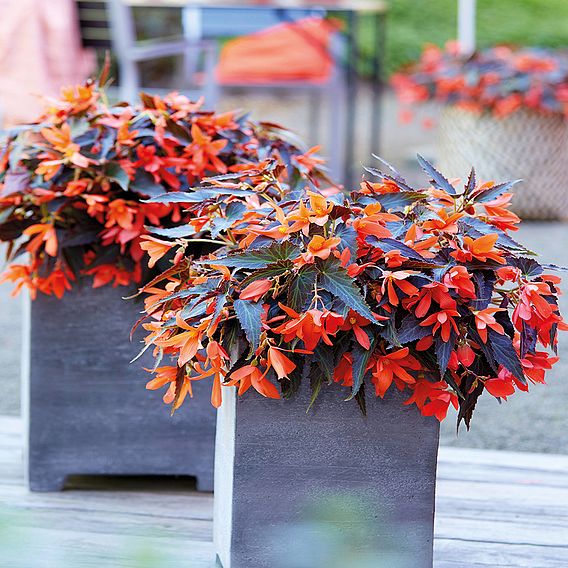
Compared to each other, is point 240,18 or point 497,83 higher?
point 240,18

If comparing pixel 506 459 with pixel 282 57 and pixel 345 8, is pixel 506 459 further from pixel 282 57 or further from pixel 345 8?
pixel 282 57

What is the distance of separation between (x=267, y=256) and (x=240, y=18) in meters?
4.23

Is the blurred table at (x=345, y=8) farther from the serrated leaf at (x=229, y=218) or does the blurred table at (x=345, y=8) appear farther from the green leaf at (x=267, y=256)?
the green leaf at (x=267, y=256)

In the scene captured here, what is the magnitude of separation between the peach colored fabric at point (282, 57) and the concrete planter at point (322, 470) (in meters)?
4.09

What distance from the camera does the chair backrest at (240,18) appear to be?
5219mm

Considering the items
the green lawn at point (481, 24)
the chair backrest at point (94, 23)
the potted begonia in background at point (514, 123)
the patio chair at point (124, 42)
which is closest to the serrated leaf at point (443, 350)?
the patio chair at point (124, 42)

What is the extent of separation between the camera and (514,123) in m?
5.12

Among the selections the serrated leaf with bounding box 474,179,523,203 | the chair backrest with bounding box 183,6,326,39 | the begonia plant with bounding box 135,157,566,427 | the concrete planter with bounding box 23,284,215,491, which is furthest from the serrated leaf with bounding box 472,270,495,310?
the chair backrest with bounding box 183,6,326,39

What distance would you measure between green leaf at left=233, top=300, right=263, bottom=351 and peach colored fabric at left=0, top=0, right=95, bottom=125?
12.1 ft

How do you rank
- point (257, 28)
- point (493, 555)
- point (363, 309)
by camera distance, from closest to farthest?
point (363, 309), point (493, 555), point (257, 28)

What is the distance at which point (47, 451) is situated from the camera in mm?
1912

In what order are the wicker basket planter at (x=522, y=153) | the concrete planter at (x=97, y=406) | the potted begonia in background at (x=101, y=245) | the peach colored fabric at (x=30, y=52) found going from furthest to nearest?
the wicker basket planter at (x=522, y=153), the peach colored fabric at (x=30, y=52), the concrete planter at (x=97, y=406), the potted begonia in background at (x=101, y=245)

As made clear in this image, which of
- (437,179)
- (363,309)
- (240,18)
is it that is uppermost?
(240,18)

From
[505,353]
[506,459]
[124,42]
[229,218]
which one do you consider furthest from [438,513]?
[124,42]
